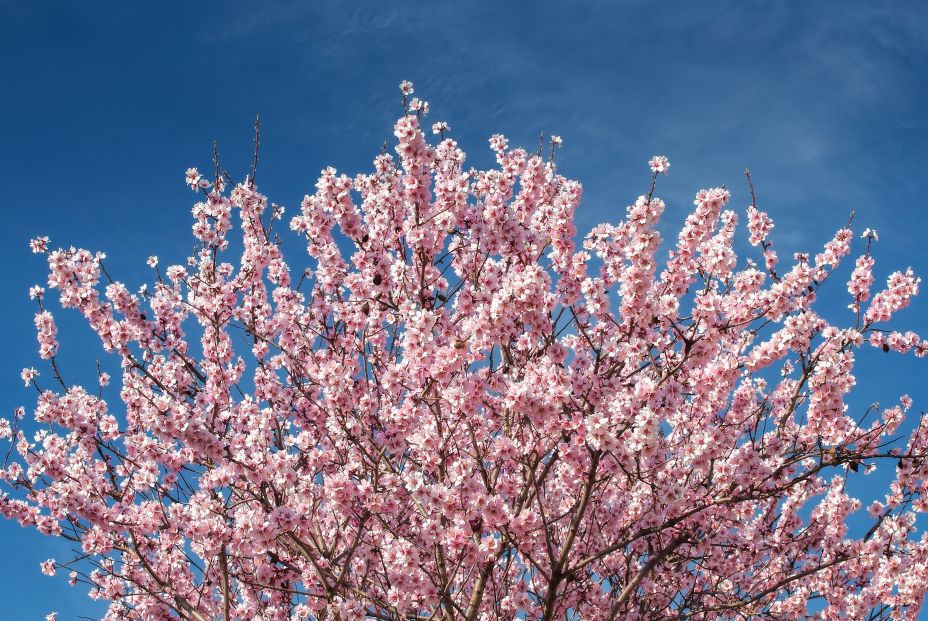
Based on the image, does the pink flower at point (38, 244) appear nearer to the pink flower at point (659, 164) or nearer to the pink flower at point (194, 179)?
the pink flower at point (194, 179)

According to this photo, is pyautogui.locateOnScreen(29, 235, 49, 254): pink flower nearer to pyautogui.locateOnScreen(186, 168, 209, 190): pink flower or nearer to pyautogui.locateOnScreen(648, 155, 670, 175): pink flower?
pyautogui.locateOnScreen(186, 168, 209, 190): pink flower

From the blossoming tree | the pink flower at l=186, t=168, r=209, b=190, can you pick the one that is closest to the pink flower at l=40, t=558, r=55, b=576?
the blossoming tree

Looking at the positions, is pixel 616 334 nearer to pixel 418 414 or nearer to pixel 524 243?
pixel 524 243

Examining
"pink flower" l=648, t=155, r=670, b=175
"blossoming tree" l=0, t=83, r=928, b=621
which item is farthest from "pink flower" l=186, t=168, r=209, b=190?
"pink flower" l=648, t=155, r=670, b=175

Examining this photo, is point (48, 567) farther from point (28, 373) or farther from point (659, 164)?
point (659, 164)

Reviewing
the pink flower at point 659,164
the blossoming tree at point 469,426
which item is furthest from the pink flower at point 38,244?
the pink flower at point 659,164

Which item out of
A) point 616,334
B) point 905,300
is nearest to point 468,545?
point 616,334

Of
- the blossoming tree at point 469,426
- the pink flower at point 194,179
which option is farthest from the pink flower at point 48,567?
the pink flower at point 194,179

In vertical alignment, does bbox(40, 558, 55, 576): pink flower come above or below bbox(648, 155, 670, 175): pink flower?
below

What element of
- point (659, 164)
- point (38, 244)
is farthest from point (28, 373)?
point (659, 164)

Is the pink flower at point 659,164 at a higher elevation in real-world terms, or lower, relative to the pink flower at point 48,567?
higher

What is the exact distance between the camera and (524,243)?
27.9ft

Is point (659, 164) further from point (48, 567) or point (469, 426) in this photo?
point (48, 567)

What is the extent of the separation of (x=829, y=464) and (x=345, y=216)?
5629 mm
